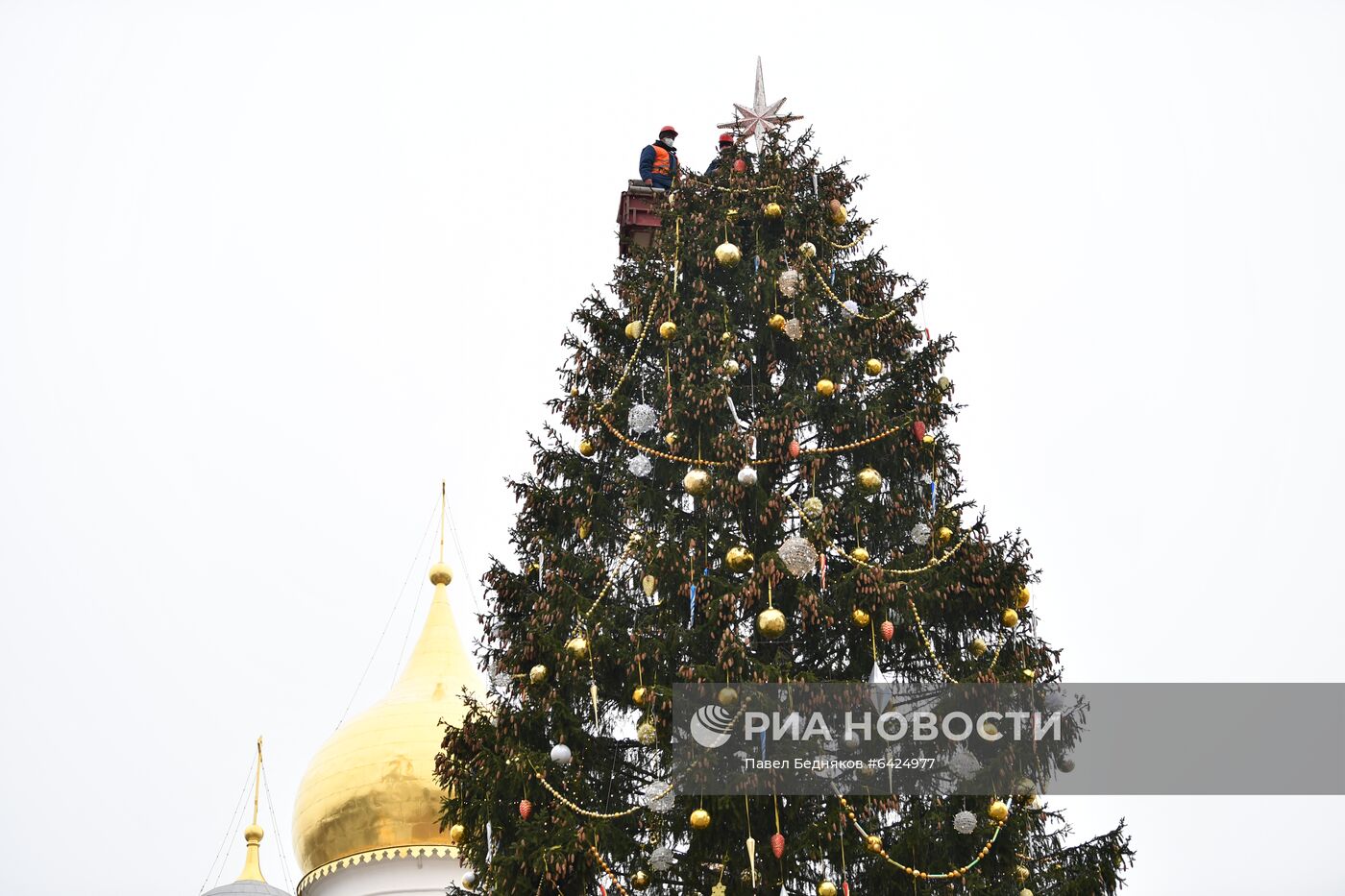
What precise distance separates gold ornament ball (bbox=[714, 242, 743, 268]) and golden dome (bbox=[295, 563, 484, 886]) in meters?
9.63

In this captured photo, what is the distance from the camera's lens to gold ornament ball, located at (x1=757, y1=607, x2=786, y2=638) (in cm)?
1212

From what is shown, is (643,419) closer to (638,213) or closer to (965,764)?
(965,764)

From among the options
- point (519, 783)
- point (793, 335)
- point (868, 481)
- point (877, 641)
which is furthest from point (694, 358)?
point (519, 783)

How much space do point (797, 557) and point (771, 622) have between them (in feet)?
2.20

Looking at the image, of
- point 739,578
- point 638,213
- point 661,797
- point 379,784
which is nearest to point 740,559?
point 739,578

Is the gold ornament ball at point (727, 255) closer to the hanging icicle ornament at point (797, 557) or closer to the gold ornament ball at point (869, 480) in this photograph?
the gold ornament ball at point (869, 480)

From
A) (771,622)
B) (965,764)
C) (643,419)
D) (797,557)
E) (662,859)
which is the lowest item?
(662,859)

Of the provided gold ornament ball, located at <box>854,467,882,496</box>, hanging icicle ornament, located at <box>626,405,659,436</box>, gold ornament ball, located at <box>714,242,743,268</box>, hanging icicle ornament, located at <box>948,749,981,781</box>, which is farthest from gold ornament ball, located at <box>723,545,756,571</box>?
gold ornament ball, located at <box>714,242,743,268</box>

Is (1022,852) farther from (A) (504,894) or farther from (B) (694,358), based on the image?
(B) (694,358)

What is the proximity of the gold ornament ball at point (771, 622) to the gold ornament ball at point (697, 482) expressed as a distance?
1320mm

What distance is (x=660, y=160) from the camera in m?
18.0

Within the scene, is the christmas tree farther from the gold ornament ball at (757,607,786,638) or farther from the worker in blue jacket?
the worker in blue jacket

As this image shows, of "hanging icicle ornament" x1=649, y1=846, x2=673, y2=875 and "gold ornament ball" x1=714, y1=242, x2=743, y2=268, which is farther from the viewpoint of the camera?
"gold ornament ball" x1=714, y1=242, x2=743, y2=268

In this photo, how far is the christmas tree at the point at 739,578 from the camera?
12.0 meters
